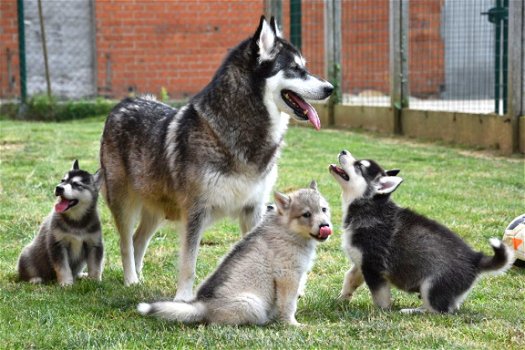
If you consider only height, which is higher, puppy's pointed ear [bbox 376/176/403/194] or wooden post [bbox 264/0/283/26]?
wooden post [bbox 264/0/283/26]

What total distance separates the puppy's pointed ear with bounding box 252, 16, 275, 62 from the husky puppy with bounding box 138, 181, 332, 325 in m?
0.92

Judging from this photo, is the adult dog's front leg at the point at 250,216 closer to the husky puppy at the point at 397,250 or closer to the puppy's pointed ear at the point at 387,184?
the husky puppy at the point at 397,250

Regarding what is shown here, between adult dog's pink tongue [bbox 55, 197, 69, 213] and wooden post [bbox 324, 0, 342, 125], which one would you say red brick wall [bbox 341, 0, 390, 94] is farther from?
adult dog's pink tongue [bbox 55, 197, 69, 213]

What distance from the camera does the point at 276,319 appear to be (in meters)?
5.14

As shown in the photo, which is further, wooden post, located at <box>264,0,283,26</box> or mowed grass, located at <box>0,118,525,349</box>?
wooden post, located at <box>264,0,283,26</box>

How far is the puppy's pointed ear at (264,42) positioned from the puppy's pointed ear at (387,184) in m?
1.05

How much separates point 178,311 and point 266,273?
1.78ft

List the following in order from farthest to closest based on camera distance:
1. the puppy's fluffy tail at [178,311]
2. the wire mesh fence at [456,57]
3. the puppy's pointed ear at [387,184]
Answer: the wire mesh fence at [456,57]
the puppy's pointed ear at [387,184]
the puppy's fluffy tail at [178,311]

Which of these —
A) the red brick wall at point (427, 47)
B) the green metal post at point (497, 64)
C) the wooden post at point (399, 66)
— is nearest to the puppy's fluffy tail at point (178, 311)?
the green metal post at point (497, 64)

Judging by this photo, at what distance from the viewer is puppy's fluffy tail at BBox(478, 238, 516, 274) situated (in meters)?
5.38

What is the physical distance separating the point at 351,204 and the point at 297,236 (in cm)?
63

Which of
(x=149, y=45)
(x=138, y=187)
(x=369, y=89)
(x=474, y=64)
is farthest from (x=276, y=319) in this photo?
(x=149, y=45)

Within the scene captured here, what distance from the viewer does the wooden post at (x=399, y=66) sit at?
1536 cm

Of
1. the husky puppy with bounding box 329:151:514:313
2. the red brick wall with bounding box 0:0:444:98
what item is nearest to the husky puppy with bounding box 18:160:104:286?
the husky puppy with bounding box 329:151:514:313
